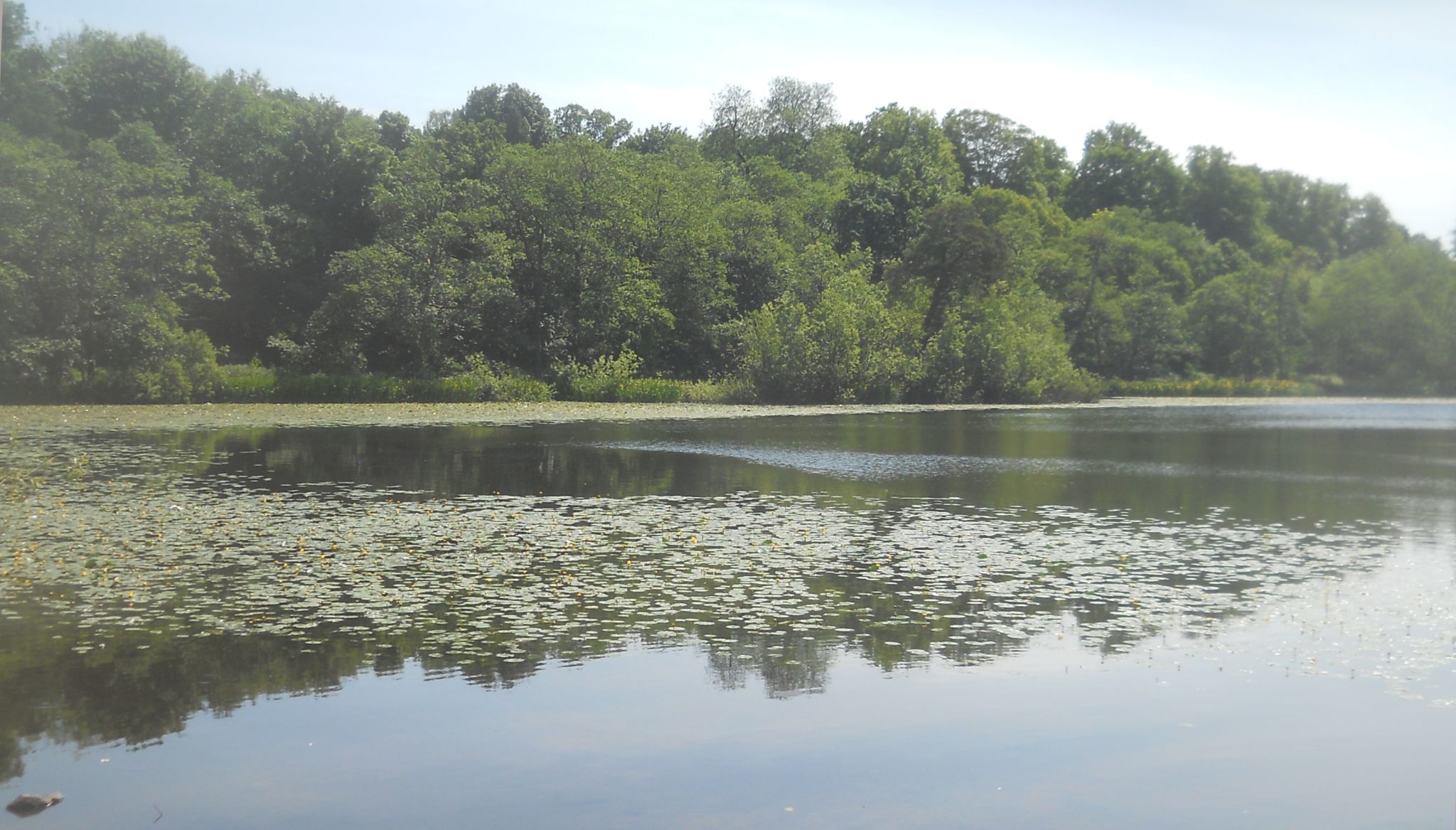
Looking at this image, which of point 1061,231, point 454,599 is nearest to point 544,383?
point 454,599

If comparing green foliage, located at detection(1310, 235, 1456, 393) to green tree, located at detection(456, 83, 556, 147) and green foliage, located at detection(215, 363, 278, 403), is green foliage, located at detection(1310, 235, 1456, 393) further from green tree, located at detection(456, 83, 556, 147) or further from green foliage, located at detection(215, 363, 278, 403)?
green foliage, located at detection(215, 363, 278, 403)

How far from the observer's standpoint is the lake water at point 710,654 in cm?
666

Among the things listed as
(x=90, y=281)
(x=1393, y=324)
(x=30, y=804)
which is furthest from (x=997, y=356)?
(x=30, y=804)

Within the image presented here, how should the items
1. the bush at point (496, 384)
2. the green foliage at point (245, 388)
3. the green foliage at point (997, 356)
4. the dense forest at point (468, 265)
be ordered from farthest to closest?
the green foliage at point (997, 356), the bush at point (496, 384), the green foliage at point (245, 388), the dense forest at point (468, 265)

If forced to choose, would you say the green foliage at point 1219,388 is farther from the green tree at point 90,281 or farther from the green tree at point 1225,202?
the green tree at point 90,281

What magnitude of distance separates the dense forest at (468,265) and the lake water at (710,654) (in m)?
21.0

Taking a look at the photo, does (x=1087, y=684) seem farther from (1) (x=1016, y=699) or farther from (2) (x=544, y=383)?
(2) (x=544, y=383)

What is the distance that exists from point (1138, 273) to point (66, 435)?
64.9 metres

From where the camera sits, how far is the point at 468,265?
160ft

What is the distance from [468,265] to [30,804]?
4413cm

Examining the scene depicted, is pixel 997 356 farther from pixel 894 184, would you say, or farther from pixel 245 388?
pixel 245 388

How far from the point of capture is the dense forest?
39281 millimetres

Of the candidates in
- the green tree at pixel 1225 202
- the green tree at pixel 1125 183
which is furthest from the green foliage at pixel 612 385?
the green tree at pixel 1225 202

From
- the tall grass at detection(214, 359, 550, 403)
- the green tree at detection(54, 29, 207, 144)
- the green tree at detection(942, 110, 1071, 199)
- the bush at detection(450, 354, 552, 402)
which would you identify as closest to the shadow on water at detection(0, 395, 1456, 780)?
the tall grass at detection(214, 359, 550, 403)
